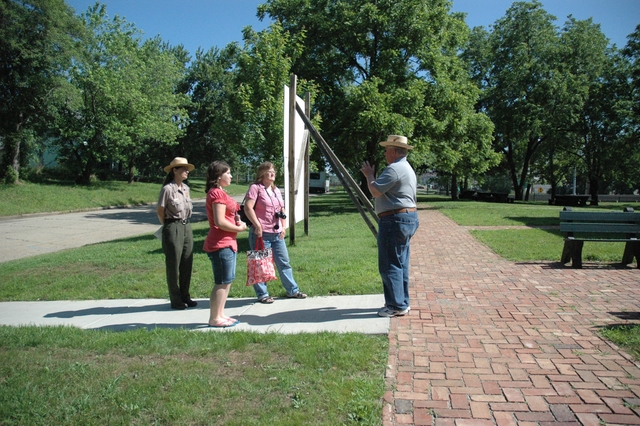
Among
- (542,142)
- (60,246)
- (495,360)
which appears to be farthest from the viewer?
(542,142)

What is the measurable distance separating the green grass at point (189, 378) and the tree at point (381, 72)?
1650 cm

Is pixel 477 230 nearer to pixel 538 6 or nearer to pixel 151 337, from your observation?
pixel 151 337

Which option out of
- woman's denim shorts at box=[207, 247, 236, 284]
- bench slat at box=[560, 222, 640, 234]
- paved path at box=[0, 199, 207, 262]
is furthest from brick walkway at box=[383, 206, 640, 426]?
paved path at box=[0, 199, 207, 262]

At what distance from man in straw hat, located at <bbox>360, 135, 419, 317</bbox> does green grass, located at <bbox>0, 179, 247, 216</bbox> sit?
2292 centimetres

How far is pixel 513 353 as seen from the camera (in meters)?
4.16

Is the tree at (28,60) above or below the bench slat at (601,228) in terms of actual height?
above

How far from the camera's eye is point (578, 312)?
5281mm

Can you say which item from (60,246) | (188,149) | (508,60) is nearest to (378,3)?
(60,246)

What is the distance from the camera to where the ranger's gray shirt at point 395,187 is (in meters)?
Answer: 5.05

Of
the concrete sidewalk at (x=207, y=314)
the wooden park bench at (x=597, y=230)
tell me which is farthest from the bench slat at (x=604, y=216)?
the concrete sidewalk at (x=207, y=314)

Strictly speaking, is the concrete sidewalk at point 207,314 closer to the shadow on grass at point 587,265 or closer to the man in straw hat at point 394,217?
the man in straw hat at point 394,217

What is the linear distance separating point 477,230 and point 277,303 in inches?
334

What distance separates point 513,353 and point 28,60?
2985cm

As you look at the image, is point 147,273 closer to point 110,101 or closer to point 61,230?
point 61,230
